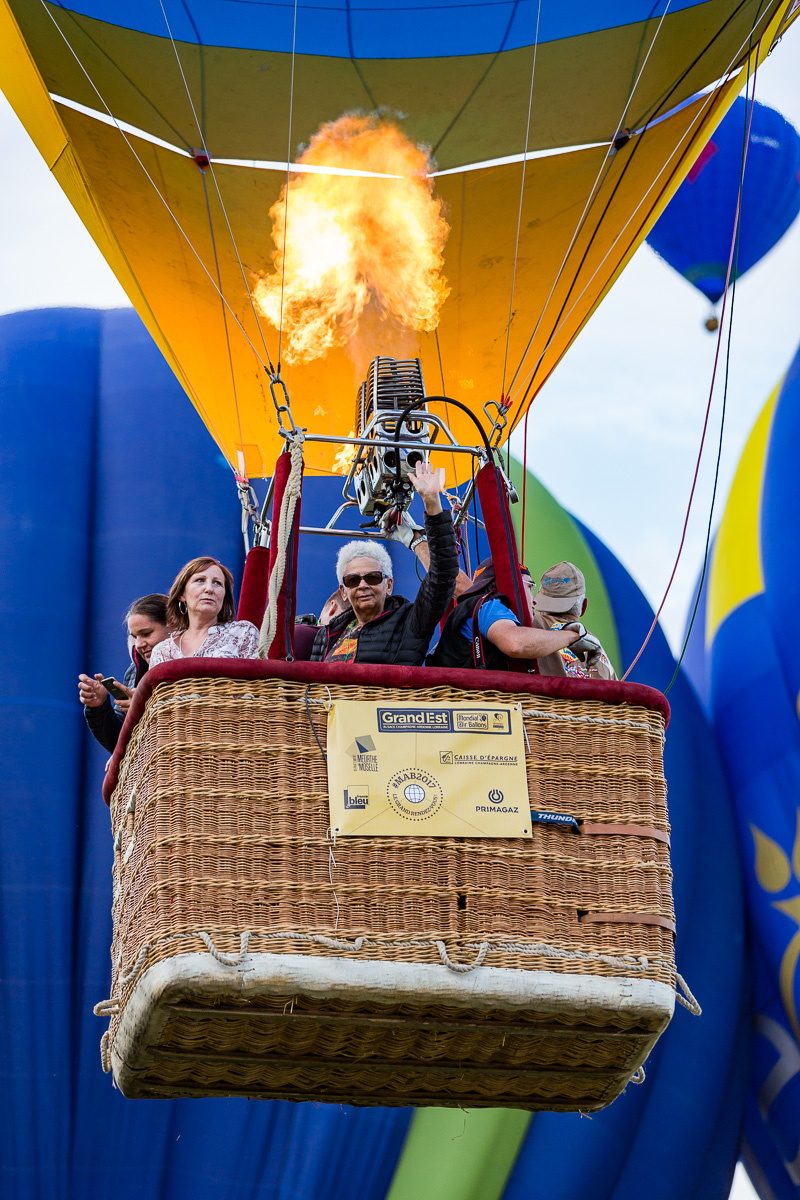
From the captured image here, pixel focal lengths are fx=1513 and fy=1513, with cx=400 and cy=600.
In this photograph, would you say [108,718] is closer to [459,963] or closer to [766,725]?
[459,963]

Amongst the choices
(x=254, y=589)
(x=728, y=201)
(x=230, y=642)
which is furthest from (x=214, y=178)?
(x=728, y=201)

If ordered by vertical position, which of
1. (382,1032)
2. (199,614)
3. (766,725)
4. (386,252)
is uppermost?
(386,252)

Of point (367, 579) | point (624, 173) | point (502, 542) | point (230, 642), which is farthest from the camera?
point (624, 173)

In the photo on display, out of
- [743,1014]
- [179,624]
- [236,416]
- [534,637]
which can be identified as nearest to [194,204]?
[236,416]

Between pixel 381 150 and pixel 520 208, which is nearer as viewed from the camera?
pixel 381 150

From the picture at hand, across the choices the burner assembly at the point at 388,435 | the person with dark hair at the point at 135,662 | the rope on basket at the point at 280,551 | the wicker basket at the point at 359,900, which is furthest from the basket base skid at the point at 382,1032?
the burner assembly at the point at 388,435

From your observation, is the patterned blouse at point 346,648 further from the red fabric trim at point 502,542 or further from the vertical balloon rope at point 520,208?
the vertical balloon rope at point 520,208

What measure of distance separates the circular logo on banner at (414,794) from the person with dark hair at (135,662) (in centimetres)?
87

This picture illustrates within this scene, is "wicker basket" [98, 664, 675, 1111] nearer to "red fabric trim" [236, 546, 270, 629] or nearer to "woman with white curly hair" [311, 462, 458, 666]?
"woman with white curly hair" [311, 462, 458, 666]

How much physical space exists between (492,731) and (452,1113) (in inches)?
117

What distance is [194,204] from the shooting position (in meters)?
4.04

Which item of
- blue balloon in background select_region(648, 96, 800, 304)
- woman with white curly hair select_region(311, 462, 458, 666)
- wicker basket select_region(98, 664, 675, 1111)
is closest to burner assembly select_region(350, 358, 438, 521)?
woman with white curly hair select_region(311, 462, 458, 666)

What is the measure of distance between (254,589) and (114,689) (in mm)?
463

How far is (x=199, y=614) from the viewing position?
312 centimetres
